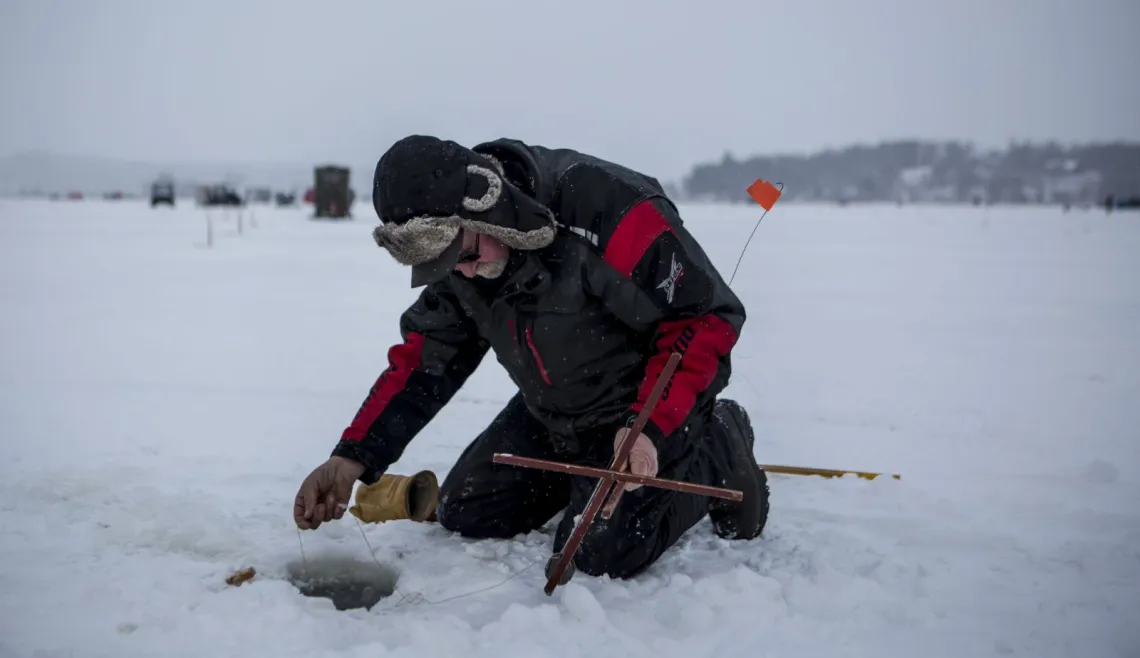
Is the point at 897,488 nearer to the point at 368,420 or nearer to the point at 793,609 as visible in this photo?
the point at 793,609

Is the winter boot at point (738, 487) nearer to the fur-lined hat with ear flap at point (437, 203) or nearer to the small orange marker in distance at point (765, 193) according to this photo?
the small orange marker in distance at point (765, 193)

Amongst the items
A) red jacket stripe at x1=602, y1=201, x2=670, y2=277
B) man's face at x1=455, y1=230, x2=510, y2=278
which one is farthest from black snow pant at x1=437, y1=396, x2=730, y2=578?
man's face at x1=455, y1=230, x2=510, y2=278

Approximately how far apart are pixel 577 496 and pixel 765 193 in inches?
48.9

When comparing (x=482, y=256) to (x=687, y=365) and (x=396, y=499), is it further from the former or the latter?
(x=396, y=499)

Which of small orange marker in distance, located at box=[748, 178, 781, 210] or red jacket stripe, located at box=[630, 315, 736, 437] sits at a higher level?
small orange marker in distance, located at box=[748, 178, 781, 210]

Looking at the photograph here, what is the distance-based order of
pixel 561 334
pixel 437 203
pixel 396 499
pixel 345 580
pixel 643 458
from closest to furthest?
1. pixel 437 203
2. pixel 643 458
3. pixel 561 334
4. pixel 345 580
5. pixel 396 499

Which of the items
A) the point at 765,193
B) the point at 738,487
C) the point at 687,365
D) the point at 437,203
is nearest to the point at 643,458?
the point at 687,365

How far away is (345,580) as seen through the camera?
2553 mm

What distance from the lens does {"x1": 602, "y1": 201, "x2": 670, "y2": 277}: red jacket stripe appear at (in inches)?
89.6

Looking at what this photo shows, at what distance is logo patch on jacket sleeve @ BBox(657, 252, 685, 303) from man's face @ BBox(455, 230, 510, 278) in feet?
1.52

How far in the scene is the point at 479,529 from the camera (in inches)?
108

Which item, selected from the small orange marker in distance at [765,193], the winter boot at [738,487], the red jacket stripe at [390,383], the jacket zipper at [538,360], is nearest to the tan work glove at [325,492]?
the red jacket stripe at [390,383]

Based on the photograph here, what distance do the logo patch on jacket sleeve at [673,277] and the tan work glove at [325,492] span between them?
1.10 metres

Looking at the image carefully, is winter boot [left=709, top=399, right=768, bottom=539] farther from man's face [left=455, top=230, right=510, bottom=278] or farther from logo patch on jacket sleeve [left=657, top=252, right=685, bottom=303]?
man's face [left=455, top=230, right=510, bottom=278]
